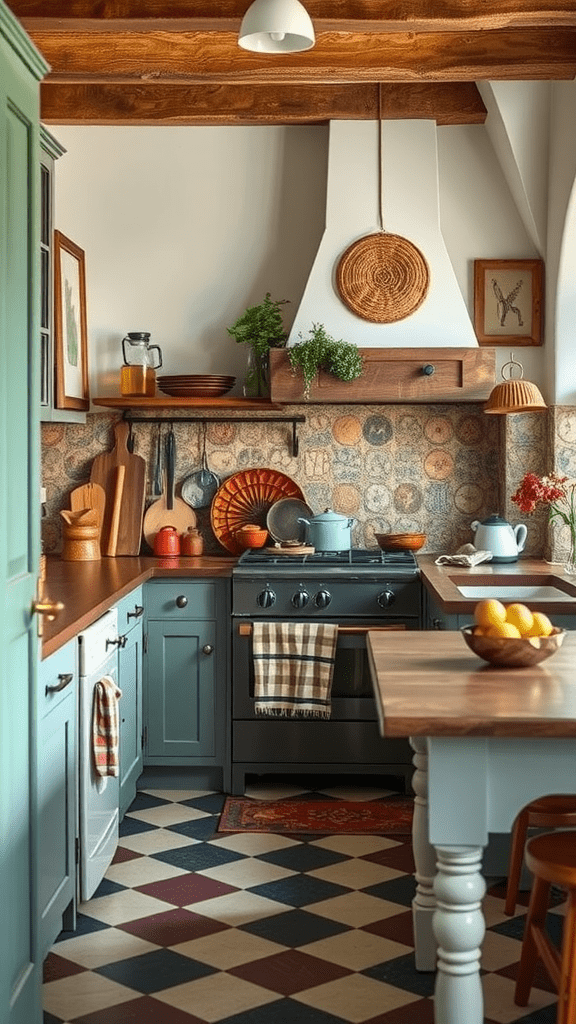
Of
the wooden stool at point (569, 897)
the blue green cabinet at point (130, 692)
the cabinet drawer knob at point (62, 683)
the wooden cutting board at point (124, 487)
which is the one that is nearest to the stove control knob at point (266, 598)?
the blue green cabinet at point (130, 692)

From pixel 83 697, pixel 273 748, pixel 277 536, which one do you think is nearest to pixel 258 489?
pixel 277 536

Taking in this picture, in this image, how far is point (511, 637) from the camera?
9.25 feet

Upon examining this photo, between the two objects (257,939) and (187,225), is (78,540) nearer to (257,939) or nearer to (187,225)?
(187,225)

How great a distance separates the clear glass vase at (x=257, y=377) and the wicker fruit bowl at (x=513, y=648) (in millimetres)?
2953

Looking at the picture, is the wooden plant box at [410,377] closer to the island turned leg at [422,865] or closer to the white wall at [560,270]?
the white wall at [560,270]

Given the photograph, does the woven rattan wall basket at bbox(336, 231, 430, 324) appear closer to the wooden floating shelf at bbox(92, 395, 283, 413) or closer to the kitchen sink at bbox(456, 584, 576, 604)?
the wooden floating shelf at bbox(92, 395, 283, 413)

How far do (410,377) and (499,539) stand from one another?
82 centimetres

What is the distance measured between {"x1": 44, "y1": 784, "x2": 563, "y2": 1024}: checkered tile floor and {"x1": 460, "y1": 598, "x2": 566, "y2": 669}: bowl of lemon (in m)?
0.95

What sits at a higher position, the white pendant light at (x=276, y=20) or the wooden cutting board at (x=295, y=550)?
the white pendant light at (x=276, y=20)

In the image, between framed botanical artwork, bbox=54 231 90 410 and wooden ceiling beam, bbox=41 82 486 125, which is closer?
framed botanical artwork, bbox=54 231 90 410

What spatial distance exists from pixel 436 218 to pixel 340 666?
2.09m

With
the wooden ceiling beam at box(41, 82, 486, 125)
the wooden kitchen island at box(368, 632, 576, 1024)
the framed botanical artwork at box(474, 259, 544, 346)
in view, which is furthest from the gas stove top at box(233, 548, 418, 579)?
the wooden kitchen island at box(368, 632, 576, 1024)

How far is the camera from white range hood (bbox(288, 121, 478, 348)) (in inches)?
217

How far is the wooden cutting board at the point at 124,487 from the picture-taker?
5.79 meters
